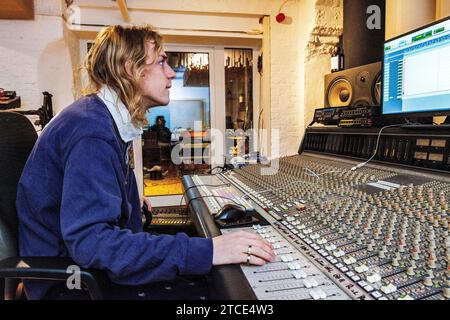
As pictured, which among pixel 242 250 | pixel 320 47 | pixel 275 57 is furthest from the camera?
pixel 275 57

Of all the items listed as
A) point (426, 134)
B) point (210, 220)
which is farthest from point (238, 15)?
point (210, 220)

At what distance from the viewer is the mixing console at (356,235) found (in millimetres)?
528

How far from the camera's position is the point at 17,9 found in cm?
286

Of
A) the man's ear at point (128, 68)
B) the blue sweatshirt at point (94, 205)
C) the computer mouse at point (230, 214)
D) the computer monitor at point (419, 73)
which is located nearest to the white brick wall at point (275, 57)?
the computer monitor at point (419, 73)

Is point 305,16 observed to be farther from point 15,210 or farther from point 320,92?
point 15,210

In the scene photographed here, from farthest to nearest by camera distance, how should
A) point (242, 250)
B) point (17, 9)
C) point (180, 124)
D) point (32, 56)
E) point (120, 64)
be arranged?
point (180, 124) < point (32, 56) < point (17, 9) < point (120, 64) < point (242, 250)

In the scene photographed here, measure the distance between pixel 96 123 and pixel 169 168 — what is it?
11.8 ft

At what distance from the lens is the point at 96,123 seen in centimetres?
79

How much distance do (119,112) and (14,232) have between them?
0.47 metres

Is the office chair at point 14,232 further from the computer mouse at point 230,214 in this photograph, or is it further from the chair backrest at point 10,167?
the computer mouse at point 230,214

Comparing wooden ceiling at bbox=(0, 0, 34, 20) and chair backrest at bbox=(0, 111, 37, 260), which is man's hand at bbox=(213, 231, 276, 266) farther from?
wooden ceiling at bbox=(0, 0, 34, 20)

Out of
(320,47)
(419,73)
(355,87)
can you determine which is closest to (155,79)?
(419,73)

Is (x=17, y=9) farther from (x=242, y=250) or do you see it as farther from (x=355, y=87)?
(x=242, y=250)

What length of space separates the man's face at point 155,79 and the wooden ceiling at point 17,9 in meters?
2.45
